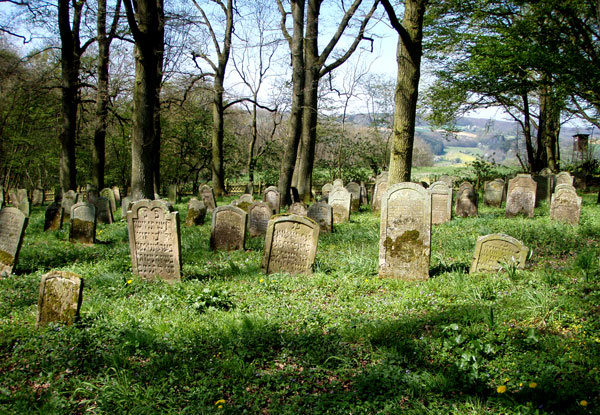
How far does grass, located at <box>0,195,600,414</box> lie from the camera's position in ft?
10.8

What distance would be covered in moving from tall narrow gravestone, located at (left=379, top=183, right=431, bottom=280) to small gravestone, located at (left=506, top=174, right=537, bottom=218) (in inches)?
272

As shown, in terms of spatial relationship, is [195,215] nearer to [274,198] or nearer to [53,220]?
[274,198]

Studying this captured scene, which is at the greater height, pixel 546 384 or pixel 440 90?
pixel 440 90

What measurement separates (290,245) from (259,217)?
3.43 meters

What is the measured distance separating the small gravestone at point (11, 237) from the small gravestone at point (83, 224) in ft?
7.18

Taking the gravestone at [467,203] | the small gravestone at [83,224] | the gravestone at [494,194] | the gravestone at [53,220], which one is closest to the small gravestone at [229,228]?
the small gravestone at [83,224]

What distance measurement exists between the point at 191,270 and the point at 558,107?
62.6 ft

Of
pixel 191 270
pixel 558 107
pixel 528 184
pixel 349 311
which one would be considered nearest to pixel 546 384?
pixel 349 311

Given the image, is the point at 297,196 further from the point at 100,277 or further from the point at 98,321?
the point at 98,321

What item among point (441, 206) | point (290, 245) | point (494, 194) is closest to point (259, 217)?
point (290, 245)

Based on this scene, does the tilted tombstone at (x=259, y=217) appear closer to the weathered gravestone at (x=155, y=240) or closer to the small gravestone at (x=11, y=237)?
the weathered gravestone at (x=155, y=240)

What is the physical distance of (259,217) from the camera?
9844 millimetres

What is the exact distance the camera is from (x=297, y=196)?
15.0 m

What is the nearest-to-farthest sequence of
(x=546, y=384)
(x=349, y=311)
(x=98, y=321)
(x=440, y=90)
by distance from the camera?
(x=546, y=384) → (x=98, y=321) → (x=349, y=311) → (x=440, y=90)
